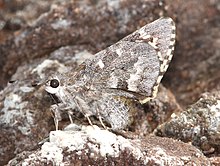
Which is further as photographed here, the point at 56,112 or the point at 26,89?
the point at 26,89

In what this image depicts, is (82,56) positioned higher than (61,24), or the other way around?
(61,24)

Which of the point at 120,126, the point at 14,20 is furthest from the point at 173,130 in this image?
the point at 14,20

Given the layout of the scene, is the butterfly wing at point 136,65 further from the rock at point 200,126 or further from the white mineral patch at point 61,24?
the white mineral patch at point 61,24

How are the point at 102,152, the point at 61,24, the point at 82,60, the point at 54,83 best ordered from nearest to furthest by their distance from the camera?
the point at 102,152
the point at 54,83
the point at 82,60
the point at 61,24

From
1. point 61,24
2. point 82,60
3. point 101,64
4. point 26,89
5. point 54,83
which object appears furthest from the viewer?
point 61,24

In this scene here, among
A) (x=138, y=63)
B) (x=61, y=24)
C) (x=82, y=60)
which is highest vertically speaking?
(x=61, y=24)

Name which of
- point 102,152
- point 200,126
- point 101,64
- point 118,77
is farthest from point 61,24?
point 102,152

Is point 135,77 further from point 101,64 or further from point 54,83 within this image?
point 54,83
